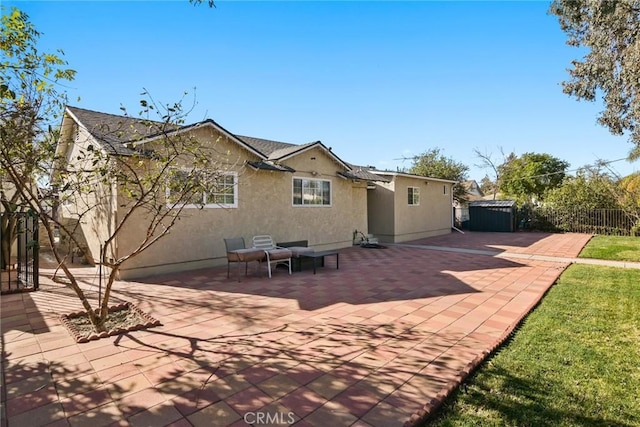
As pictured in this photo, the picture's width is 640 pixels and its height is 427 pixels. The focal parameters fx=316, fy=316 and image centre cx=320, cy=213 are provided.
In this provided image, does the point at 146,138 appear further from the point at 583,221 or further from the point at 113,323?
the point at 583,221

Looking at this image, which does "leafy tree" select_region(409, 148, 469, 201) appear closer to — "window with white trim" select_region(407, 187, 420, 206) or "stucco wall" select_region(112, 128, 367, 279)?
"window with white trim" select_region(407, 187, 420, 206)

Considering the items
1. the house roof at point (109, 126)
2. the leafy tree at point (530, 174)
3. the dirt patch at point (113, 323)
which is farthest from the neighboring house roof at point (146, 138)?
the leafy tree at point (530, 174)

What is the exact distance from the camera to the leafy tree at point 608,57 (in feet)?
29.8

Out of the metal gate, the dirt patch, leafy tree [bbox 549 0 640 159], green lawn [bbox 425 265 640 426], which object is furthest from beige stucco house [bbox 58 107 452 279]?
leafy tree [bbox 549 0 640 159]

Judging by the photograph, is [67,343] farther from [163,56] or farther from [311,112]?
[311,112]

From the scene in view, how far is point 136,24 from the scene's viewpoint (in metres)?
8.16

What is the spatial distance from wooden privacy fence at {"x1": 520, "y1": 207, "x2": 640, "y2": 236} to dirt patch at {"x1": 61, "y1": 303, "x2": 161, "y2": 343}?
27.2 metres

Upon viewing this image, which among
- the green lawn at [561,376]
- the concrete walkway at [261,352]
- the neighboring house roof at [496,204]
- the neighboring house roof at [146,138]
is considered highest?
the neighboring house roof at [146,138]

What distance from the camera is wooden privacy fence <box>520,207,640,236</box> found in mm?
20922

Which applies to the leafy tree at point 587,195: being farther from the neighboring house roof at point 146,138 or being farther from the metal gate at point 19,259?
the metal gate at point 19,259

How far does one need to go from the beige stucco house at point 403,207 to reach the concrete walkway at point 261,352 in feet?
33.2

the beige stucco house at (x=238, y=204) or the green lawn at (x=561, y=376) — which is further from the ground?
the beige stucco house at (x=238, y=204)

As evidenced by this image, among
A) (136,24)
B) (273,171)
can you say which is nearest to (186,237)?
(273,171)

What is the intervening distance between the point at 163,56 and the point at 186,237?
5509 mm
